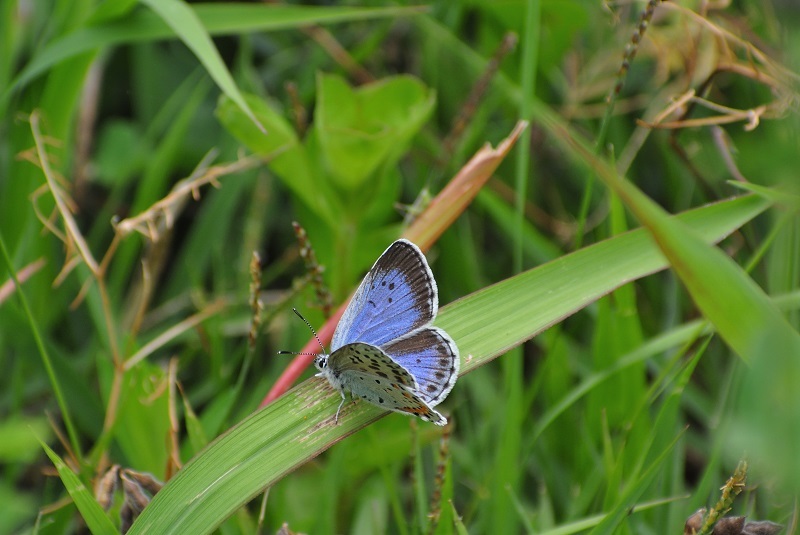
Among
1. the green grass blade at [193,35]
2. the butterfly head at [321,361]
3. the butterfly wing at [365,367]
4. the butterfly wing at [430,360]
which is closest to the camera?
the butterfly wing at [365,367]

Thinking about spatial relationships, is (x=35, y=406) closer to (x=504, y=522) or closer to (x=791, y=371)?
(x=504, y=522)

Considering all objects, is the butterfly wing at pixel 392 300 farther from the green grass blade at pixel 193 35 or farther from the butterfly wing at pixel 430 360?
the green grass blade at pixel 193 35

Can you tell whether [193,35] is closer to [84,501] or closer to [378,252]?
[378,252]

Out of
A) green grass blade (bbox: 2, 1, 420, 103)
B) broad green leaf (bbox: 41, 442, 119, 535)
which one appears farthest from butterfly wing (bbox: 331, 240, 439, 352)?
green grass blade (bbox: 2, 1, 420, 103)

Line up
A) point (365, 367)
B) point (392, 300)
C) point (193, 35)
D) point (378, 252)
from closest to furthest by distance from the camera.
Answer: point (365, 367) → point (392, 300) → point (193, 35) → point (378, 252)

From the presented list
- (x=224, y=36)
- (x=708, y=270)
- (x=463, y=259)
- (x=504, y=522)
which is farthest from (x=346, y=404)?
(x=224, y=36)

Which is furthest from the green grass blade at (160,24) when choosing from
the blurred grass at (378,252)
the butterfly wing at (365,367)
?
the butterfly wing at (365,367)

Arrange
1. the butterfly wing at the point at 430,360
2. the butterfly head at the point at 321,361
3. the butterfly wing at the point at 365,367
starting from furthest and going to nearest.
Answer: the butterfly head at the point at 321,361, the butterfly wing at the point at 430,360, the butterfly wing at the point at 365,367

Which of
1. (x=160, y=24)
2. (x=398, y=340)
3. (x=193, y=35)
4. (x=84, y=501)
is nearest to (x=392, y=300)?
(x=398, y=340)
